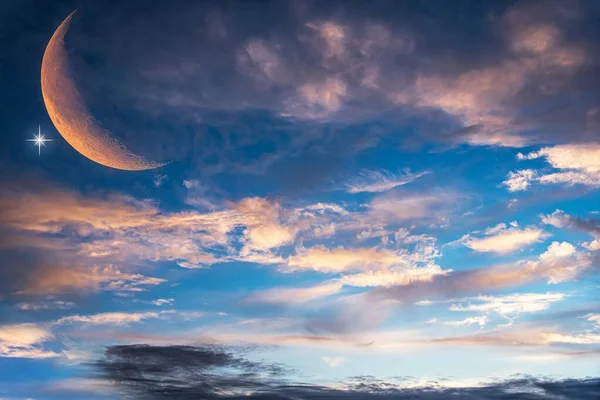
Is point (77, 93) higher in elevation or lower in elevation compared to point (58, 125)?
higher

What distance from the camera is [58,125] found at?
7431 centimetres

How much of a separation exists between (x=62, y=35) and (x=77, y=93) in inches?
482

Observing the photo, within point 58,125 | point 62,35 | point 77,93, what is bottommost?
point 58,125

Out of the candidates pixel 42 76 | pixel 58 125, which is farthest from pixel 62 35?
pixel 58 125

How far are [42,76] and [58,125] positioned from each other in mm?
10168

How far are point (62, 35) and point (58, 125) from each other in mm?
18389

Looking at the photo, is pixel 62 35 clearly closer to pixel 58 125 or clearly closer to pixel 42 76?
pixel 42 76

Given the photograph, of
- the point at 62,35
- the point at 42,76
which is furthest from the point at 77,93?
the point at 62,35

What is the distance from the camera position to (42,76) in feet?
241

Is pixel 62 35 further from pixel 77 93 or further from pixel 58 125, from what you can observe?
pixel 58 125

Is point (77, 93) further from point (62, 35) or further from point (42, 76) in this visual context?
point (62, 35)

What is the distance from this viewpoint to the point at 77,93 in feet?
243

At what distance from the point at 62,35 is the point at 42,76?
9366 mm

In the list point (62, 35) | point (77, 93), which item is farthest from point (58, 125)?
point (62, 35)
